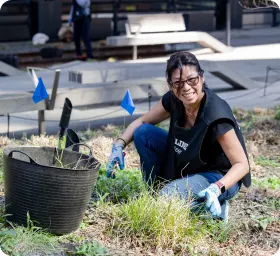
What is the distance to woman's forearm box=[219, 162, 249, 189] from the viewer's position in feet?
14.0

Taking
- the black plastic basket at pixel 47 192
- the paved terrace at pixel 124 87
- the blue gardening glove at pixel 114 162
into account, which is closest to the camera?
the black plastic basket at pixel 47 192

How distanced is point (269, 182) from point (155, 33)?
34.3ft

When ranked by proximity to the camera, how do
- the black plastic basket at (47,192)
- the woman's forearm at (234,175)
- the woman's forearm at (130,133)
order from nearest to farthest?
the black plastic basket at (47,192)
the woman's forearm at (234,175)
the woman's forearm at (130,133)

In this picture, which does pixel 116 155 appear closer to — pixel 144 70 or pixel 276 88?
pixel 144 70

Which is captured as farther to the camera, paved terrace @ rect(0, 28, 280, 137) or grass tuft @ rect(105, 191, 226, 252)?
paved terrace @ rect(0, 28, 280, 137)

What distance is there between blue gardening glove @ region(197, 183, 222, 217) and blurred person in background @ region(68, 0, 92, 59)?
38.1ft

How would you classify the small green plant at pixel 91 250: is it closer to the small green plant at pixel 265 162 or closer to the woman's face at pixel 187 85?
the woman's face at pixel 187 85

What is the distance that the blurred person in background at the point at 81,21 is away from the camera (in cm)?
1539

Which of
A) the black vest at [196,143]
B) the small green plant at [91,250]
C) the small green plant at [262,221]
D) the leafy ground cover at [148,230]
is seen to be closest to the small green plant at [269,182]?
the leafy ground cover at [148,230]

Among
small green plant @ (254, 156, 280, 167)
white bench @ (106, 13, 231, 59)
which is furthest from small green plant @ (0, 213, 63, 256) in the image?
white bench @ (106, 13, 231, 59)

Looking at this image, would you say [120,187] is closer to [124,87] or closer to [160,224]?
[160,224]

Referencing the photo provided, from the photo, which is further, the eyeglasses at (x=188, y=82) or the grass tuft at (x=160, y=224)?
the eyeglasses at (x=188, y=82)

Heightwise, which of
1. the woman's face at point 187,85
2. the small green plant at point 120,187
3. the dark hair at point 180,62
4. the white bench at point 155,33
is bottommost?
the small green plant at point 120,187

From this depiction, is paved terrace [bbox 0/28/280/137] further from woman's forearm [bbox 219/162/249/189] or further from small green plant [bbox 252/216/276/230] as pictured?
woman's forearm [bbox 219/162/249/189]
